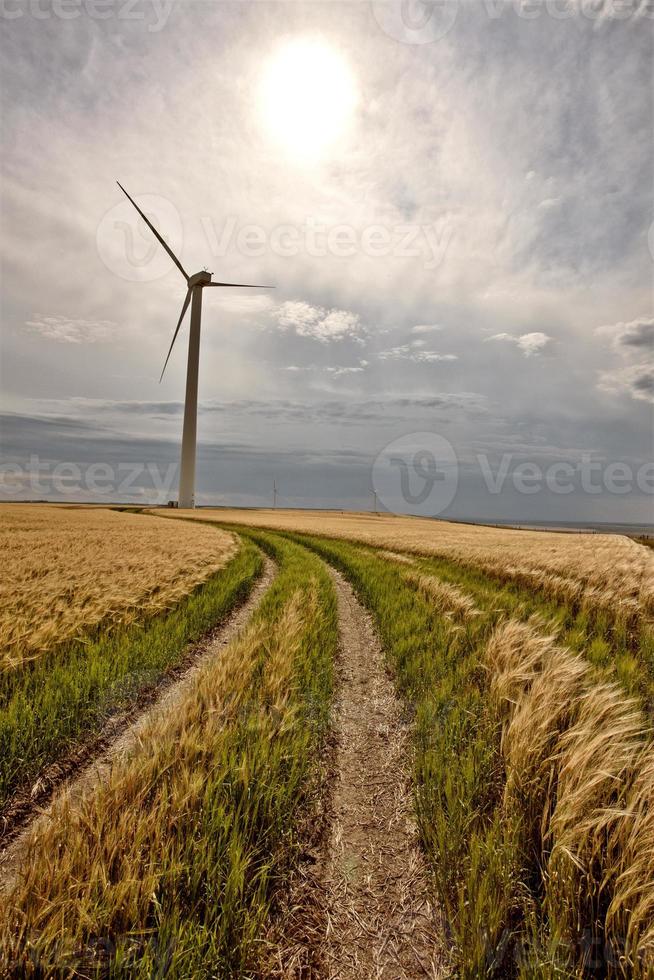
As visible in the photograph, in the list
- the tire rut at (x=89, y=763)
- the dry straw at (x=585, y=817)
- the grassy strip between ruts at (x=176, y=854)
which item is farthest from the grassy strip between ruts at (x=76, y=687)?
the dry straw at (x=585, y=817)

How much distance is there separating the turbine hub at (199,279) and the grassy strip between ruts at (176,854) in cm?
8677

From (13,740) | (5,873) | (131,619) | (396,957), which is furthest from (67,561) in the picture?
(396,957)

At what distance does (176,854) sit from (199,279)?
291 ft

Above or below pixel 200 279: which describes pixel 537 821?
below

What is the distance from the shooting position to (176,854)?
7.72ft

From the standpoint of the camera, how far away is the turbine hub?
251 feet

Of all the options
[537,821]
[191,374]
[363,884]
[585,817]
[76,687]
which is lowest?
[363,884]

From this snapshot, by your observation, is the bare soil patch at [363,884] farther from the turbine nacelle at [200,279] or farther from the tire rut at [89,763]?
the turbine nacelle at [200,279]

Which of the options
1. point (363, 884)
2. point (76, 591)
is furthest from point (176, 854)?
point (76, 591)

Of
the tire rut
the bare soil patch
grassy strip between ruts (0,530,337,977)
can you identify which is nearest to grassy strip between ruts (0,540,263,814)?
the tire rut

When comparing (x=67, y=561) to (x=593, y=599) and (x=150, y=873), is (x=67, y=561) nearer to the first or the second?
(x=150, y=873)

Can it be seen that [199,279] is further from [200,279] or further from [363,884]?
[363,884]

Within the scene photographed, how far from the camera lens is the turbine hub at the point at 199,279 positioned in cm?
7656

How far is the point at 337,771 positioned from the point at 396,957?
176 centimetres
